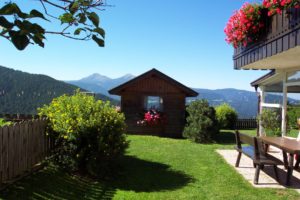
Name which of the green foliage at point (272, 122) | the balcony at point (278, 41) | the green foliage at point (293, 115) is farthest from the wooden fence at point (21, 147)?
the green foliage at point (293, 115)

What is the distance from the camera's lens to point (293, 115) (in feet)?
45.4

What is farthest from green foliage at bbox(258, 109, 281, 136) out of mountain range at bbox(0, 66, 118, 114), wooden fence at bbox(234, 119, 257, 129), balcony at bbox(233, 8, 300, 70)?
mountain range at bbox(0, 66, 118, 114)

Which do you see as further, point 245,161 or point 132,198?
point 245,161

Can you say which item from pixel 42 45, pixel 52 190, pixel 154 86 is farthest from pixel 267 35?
pixel 154 86

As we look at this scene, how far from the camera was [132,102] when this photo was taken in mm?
19969

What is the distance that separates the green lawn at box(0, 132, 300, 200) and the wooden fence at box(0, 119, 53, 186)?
29 cm

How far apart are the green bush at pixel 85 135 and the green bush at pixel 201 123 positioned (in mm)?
8304

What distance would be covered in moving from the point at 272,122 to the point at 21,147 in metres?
8.18

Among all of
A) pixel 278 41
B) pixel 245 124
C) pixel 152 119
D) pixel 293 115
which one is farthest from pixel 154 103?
pixel 278 41

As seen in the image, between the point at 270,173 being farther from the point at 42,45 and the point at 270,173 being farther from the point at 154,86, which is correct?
the point at 154,86

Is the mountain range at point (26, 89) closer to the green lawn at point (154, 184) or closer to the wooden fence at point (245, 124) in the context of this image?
the wooden fence at point (245, 124)

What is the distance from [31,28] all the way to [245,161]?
416 inches

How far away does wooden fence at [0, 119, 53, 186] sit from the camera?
23.4 ft

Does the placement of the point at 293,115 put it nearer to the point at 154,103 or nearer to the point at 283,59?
the point at 283,59
